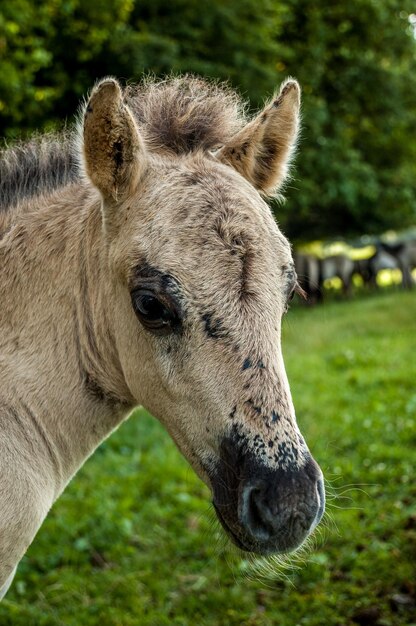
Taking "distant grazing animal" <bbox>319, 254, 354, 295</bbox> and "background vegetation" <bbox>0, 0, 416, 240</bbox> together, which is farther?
"distant grazing animal" <bbox>319, 254, 354, 295</bbox>

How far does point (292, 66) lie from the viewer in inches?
689

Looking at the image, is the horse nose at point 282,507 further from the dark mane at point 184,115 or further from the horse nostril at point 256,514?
the dark mane at point 184,115

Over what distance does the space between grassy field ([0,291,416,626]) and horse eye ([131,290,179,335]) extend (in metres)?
0.87

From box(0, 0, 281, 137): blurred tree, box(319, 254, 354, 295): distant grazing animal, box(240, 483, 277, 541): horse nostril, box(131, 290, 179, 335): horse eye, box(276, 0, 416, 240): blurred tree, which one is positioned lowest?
box(319, 254, 354, 295): distant grazing animal

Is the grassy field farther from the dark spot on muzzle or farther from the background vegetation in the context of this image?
the background vegetation

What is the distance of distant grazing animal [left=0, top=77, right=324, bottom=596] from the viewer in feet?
8.11

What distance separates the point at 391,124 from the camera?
769 inches

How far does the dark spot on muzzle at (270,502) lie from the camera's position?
2328 mm

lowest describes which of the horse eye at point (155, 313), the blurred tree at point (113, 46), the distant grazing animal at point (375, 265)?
the distant grazing animal at point (375, 265)

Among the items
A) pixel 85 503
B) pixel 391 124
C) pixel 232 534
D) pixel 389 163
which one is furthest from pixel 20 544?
pixel 389 163

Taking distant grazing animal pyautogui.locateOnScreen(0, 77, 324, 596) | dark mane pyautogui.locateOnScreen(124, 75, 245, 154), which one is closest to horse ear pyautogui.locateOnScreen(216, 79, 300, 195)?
distant grazing animal pyautogui.locateOnScreen(0, 77, 324, 596)

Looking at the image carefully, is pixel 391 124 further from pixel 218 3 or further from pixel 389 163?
pixel 218 3

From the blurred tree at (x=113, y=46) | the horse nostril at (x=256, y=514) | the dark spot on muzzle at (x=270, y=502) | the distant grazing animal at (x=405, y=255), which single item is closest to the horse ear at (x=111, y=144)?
the dark spot on muzzle at (x=270, y=502)

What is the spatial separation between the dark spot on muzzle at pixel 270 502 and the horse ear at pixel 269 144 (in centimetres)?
136
